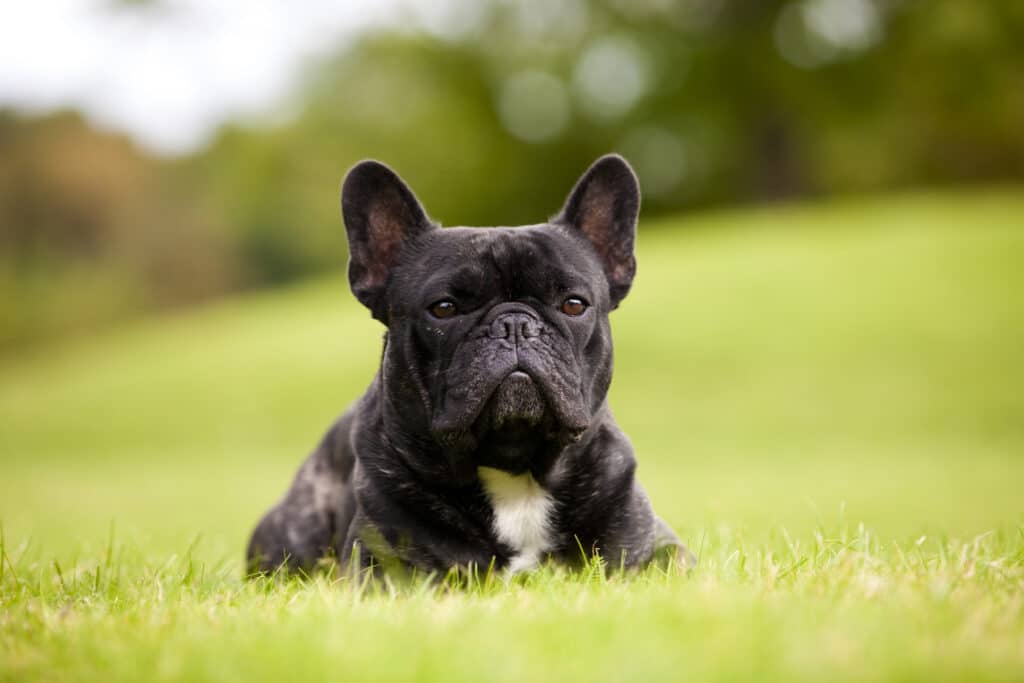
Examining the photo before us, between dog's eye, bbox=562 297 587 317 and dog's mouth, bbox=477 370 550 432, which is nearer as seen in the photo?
dog's mouth, bbox=477 370 550 432

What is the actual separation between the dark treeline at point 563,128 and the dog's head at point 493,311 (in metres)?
37.7

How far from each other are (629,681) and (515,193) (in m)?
44.9

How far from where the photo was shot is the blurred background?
15.9 metres

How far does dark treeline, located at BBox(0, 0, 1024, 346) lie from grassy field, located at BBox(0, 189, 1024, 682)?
10156 millimetres

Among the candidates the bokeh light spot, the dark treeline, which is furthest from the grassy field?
the bokeh light spot

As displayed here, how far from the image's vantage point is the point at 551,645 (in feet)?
9.52

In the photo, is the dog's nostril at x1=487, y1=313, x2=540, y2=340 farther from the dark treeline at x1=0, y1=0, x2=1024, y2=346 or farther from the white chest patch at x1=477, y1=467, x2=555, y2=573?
the dark treeline at x1=0, y1=0, x2=1024, y2=346

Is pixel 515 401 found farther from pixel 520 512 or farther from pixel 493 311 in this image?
pixel 520 512

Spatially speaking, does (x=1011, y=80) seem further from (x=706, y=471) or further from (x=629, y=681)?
(x=629, y=681)

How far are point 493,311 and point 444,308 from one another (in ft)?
0.75

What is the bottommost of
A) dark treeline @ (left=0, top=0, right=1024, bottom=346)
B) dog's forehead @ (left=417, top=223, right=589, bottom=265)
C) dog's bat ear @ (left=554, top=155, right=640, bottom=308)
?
dog's forehead @ (left=417, top=223, right=589, bottom=265)

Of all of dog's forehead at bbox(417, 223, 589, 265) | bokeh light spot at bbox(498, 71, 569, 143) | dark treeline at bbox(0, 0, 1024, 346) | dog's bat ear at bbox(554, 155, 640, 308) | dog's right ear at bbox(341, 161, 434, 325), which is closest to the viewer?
dog's forehead at bbox(417, 223, 589, 265)

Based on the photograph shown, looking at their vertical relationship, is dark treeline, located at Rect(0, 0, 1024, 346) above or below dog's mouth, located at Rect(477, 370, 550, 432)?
above

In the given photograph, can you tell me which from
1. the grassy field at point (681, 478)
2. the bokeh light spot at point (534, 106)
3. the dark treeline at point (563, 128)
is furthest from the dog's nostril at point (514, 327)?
the bokeh light spot at point (534, 106)
